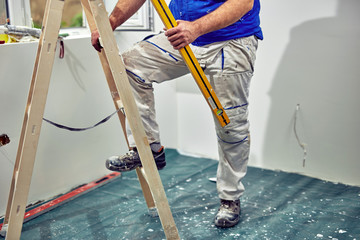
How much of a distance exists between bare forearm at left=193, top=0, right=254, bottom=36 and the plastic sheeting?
895 millimetres

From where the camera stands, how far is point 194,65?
Result: 66.0 inches

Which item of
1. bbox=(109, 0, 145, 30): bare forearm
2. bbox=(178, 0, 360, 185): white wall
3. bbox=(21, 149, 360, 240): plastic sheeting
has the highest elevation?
bbox=(109, 0, 145, 30): bare forearm

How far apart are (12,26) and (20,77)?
26 cm

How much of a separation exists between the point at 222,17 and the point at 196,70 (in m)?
0.23

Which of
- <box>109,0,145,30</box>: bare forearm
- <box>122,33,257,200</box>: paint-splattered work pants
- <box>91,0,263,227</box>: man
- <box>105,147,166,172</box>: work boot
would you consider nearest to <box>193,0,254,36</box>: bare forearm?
<box>91,0,263,227</box>: man

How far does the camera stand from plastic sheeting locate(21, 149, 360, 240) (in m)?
1.95


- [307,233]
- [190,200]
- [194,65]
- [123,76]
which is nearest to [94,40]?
[123,76]

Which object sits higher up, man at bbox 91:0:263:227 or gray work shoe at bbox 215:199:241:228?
man at bbox 91:0:263:227

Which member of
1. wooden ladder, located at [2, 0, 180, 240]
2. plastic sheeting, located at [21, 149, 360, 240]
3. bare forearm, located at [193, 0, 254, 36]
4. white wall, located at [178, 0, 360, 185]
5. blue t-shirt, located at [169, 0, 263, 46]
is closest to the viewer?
wooden ladder, located at [2, 0, 180, 240]

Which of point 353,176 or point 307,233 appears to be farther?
point 353,176

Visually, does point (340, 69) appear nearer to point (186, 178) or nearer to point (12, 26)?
point (186, 178)

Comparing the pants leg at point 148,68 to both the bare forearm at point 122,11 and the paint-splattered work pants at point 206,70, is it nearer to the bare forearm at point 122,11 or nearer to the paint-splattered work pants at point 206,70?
the paint-splattered work pants at point 206,70

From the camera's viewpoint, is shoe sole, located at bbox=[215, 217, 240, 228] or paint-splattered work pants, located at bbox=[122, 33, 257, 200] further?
shoe sole, located at bbox=[215, 217, 240, 228]

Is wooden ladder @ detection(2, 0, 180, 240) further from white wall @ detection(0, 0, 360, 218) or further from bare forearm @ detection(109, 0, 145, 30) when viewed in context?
white wall @ detection(0, 0, 360, 218)
